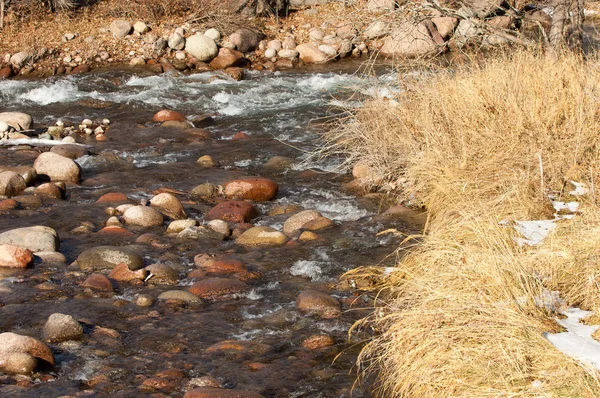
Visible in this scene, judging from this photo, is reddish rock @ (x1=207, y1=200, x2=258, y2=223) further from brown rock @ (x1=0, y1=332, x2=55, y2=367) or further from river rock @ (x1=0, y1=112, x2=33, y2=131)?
river rock @ (x1=0, y1=112, x2=33, y2=131)

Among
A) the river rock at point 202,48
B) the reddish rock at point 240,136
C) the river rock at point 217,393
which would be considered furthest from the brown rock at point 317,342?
the river rock at point 202,48

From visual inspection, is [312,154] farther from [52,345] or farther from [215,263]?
[52,345]

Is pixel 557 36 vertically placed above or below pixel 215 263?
above

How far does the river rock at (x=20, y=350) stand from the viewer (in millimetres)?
4480

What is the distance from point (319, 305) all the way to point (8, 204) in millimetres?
3994

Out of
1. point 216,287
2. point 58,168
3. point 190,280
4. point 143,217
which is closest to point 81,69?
point 58,168

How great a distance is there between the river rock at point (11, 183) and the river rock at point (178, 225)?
214 cm

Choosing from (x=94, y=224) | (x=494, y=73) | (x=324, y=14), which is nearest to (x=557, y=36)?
(x=494, y=73)

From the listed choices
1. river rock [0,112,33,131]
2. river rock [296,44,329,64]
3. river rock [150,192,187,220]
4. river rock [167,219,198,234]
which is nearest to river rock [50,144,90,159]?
river rock [0,112,33,131]

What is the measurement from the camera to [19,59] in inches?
591

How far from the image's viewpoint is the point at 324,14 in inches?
718

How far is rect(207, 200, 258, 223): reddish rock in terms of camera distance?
7.51 metres

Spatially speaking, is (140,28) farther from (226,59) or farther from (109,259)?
(109,259)

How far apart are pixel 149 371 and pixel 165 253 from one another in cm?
211
